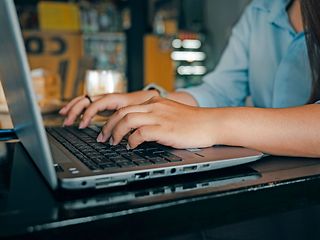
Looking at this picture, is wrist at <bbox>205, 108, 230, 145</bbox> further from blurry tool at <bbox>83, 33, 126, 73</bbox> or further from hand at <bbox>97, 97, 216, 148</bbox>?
blurry tool at <bbox>83, 33, 126, 73</bbox>

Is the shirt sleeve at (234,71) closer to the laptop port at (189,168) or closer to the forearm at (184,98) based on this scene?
the forearm at (184,98)

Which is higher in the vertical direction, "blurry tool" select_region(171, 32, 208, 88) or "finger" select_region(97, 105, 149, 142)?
"finger" select_region(97, 105, 149, 142)

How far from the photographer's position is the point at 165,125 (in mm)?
516

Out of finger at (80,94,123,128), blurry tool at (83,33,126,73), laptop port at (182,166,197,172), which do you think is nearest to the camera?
laptop port at (182,166,197,172)

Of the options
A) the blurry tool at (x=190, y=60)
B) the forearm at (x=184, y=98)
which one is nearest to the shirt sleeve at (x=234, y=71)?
the forearm at (x=184, y=98)

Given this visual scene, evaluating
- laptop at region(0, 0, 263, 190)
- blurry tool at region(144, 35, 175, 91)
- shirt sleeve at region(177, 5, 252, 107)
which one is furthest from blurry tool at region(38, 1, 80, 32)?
laptop at region(0, 0, 263, 190)

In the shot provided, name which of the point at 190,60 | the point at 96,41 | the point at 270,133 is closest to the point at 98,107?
the point at 270,133

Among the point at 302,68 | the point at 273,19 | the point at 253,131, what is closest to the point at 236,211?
the point at 253,131

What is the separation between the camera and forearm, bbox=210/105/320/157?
54 centimetres

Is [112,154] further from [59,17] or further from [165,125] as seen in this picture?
[59,17]

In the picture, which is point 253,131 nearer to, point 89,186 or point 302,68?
point 89,186

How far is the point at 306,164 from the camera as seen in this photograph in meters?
0.51

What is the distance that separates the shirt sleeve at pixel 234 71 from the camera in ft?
3.72

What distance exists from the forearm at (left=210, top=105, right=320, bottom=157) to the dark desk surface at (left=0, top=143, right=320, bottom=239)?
48mm
